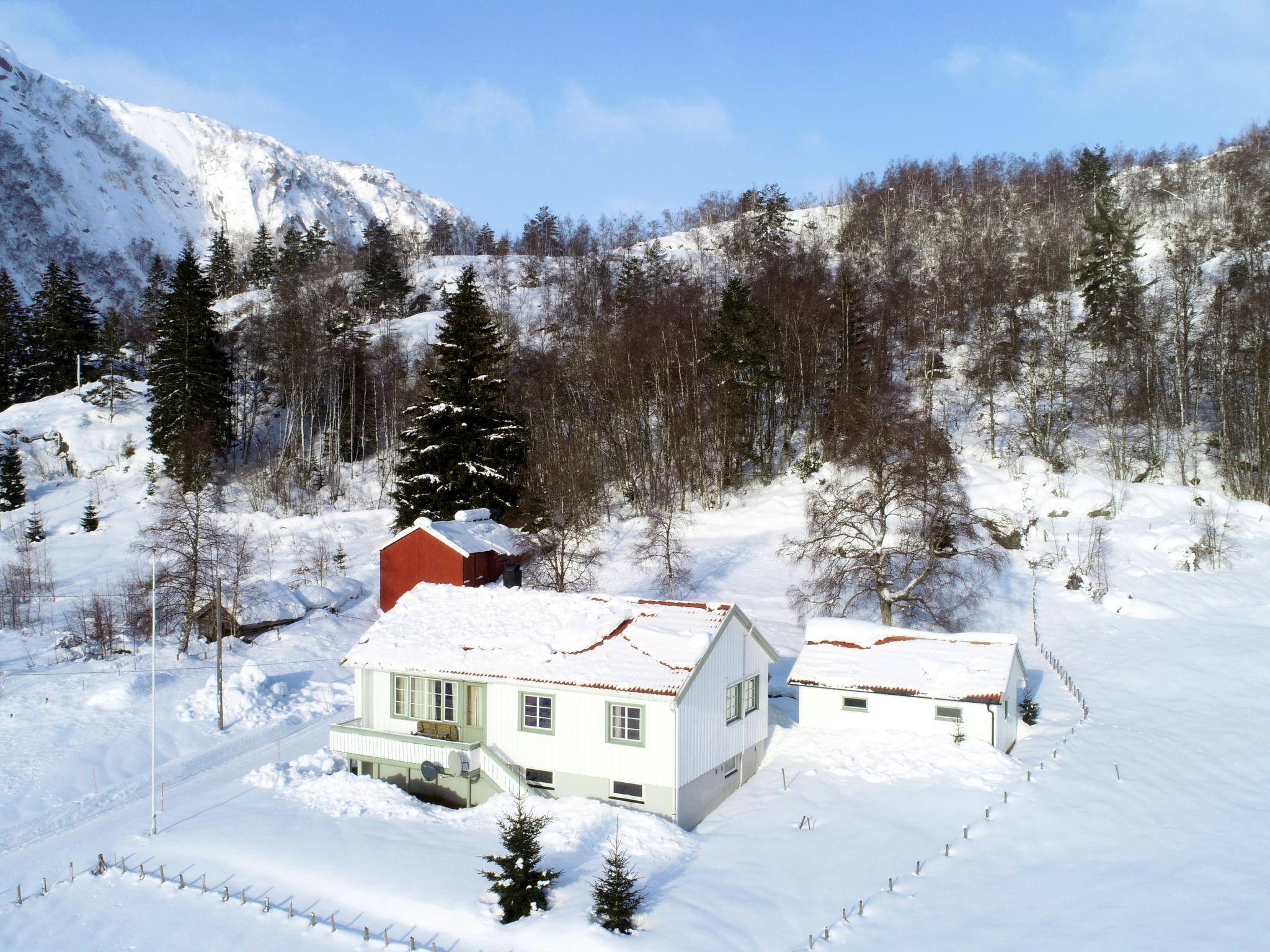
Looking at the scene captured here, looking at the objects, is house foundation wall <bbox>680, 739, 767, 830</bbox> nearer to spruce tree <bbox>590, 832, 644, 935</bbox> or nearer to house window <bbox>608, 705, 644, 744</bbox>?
house window <bbox>608, 705, 644, 744</bbox>

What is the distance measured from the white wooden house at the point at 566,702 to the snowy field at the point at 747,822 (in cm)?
91

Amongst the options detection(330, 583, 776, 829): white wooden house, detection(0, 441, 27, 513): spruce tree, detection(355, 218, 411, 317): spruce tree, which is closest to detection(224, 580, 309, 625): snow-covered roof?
detection(330, 583, 776, 829): white wooden house

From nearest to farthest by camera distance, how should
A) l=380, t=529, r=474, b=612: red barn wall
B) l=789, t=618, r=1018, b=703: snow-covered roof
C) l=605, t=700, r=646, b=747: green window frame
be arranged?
l=605, t=700, r=646, b=747: green window frame, l=789, t=618, r=1018, b=703: snow-covered roof, l=380, t=529, r=474, b=612: red barn wall

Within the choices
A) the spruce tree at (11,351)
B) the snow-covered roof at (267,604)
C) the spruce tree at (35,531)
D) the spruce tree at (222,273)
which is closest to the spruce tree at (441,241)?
the spruce tree at (222,273)

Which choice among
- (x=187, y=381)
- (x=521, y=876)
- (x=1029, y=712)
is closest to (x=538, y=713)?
(x=521, y=876)

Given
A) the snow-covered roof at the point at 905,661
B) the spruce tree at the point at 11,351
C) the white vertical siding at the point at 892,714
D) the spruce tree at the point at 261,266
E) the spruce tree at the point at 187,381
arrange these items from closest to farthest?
the white vertical siding at the point at 892,714 < the snow-covered roof at the point at 905,661 < the spruce tree at the point at 187,381 < the spruce tree at the point at 11,351 < the spruce tree at the point at 261,266

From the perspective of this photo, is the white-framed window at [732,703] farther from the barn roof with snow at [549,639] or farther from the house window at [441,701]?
the house window at [441,701]

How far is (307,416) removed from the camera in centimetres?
6388

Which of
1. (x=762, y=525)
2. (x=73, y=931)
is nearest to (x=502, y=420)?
(x=762, y=525)

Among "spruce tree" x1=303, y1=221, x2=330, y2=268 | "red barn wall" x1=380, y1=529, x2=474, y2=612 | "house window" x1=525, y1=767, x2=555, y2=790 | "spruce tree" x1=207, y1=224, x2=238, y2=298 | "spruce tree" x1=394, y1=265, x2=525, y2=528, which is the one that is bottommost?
"house window" x1=525, y1=767, x2=555, y2=790

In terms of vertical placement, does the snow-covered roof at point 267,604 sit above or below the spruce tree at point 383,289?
below

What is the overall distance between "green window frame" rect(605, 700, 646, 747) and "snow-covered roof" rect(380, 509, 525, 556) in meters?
18.1

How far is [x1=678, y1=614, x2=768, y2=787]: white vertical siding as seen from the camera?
18.4 meters

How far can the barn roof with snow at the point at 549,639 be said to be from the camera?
18.9 m
